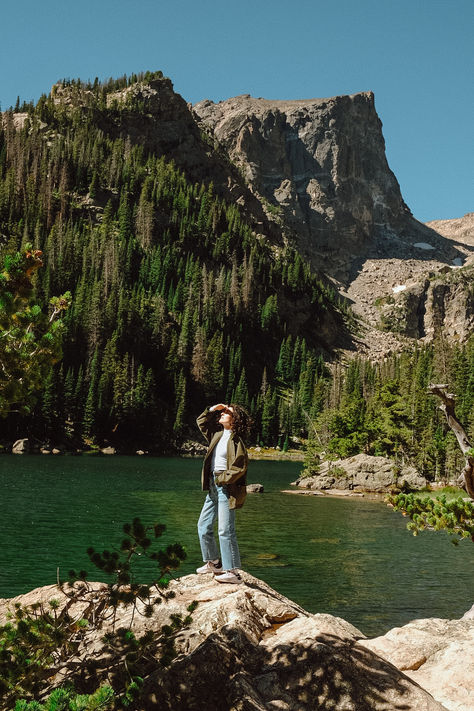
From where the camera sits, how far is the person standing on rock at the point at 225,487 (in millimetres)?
9258

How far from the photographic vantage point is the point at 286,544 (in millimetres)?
28703

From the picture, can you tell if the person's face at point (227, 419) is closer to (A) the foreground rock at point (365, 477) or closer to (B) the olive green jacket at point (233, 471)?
(B) the olive green jacket at point (233, 471)

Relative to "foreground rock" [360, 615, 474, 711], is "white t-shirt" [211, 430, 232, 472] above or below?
above

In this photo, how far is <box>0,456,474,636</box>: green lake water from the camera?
19.3 meters

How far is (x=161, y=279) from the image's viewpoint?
543 feet

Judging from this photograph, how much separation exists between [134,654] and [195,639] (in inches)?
61.0

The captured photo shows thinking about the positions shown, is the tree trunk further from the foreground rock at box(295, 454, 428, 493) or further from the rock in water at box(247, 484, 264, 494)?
the foreground rock at box(295, 454, 428, 493)

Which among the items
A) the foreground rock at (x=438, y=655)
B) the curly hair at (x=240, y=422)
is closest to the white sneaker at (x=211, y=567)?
the curly hair at (x=240, y=422)

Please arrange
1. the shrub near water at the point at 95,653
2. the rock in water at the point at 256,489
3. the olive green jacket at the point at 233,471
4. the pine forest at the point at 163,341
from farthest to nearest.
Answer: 1. the pine forest at the point at 163,341
2. the rock in water at the point at 256,489
3. the olive green jacket at the point at 233,471
4. the shrub near water at the point at 95,653

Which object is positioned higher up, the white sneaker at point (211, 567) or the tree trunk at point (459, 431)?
the tree trunk at point (459, 431)

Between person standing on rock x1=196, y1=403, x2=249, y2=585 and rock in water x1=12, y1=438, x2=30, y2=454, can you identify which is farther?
rock in water x1=12, y1=438, x2=30, y2=454

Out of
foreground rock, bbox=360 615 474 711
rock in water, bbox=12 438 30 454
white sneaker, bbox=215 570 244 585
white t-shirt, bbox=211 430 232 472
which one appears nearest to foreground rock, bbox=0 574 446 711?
foreground rock, bbox=360 615 474 711

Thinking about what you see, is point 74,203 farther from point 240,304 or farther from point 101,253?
point 240,304

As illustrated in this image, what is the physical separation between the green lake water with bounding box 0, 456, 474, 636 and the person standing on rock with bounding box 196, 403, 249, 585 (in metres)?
8.16
